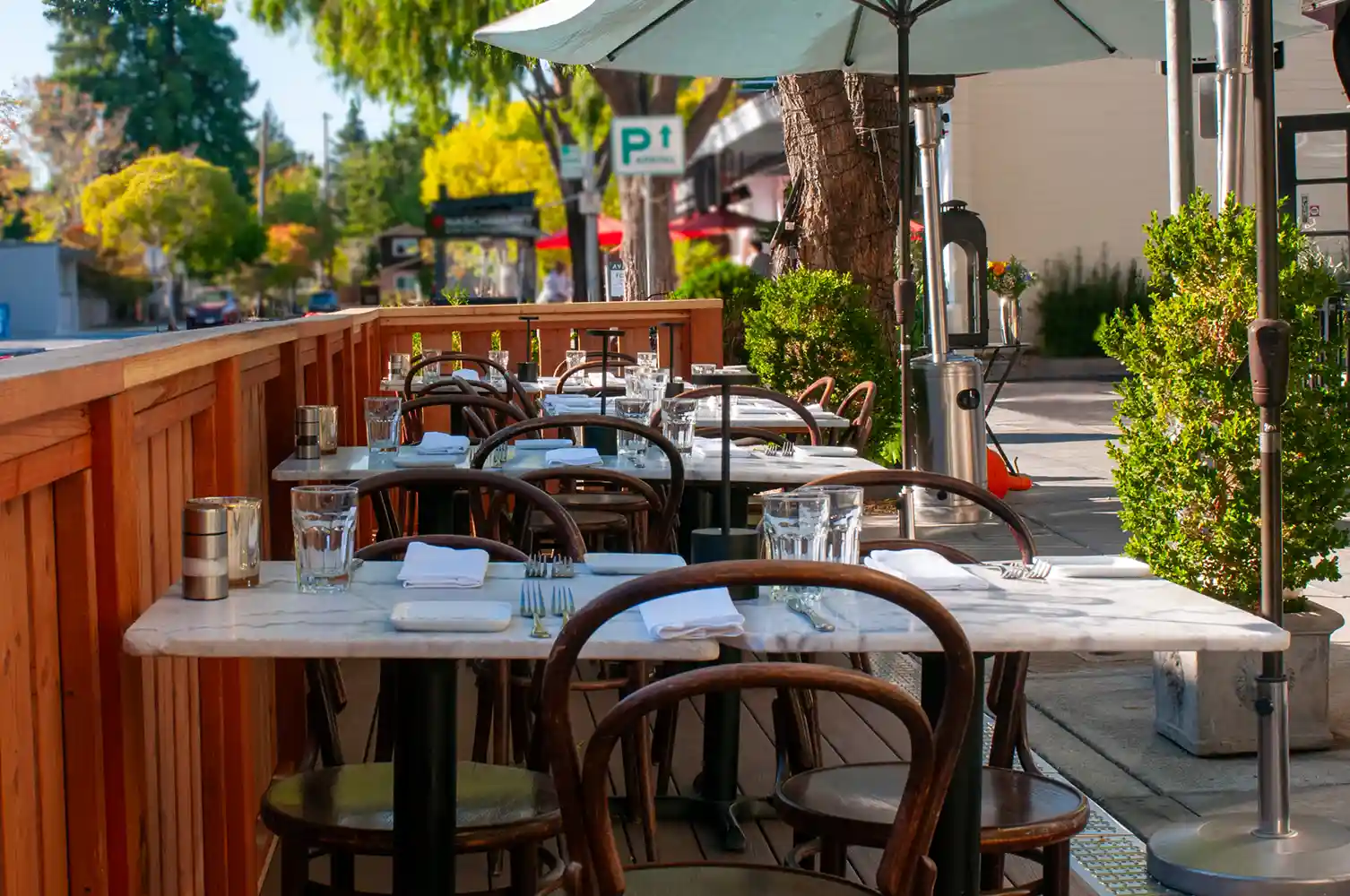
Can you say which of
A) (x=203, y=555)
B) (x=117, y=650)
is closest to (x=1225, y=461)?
(x=203, y=555)

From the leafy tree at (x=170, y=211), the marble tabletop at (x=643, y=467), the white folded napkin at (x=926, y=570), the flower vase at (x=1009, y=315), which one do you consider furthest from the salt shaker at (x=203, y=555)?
the leafy tree at (x=170, y=211)

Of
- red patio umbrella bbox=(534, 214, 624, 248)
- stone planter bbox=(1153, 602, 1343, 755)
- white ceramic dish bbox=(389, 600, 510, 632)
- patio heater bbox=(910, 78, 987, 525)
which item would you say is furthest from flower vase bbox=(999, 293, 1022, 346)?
red patio umbrella bbox=(534, 214, 624, 248)

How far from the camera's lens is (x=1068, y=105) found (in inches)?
1021

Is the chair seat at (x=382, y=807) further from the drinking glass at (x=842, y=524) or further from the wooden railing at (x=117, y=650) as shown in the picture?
the drinking glass at (x=842, y=524)

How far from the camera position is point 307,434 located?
5.44 metres

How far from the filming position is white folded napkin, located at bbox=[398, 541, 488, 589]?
3.16m

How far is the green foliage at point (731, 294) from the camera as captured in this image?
14945mm

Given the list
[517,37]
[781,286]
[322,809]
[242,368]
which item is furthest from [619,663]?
[781,286]

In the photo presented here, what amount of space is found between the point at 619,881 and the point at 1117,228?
24752 millimetres

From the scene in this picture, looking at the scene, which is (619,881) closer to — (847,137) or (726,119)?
(847,137)

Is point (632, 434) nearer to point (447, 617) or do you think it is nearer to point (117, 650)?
point (447, 617)

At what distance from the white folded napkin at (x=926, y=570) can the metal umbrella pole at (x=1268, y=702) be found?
0.87m

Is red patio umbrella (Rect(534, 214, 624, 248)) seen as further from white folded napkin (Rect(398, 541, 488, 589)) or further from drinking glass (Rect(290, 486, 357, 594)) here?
drinking glass (Rect(290, 486, 357, 594))

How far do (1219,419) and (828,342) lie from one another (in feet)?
19.1
